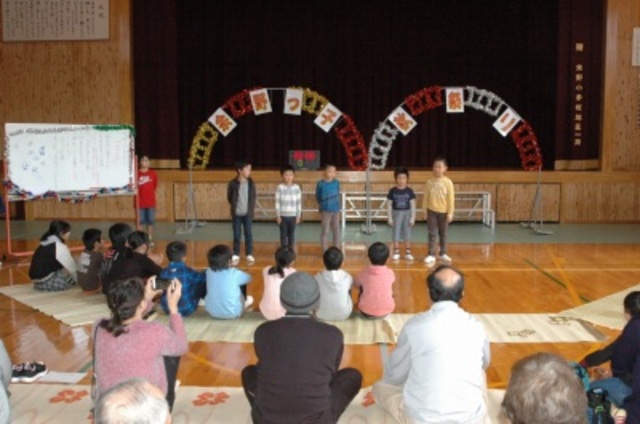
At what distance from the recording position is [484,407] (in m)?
3.31

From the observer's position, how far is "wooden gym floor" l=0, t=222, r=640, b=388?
500 cm

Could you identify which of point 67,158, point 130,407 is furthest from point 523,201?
point 130,407

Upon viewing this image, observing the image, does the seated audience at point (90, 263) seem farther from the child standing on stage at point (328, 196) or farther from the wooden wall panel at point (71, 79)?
the wooden wall panel at point (71, 79)

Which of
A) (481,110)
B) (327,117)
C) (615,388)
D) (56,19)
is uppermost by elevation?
(56,19)

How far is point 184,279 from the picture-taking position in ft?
19.3

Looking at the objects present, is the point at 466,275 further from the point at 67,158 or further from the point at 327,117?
the point at 327,117

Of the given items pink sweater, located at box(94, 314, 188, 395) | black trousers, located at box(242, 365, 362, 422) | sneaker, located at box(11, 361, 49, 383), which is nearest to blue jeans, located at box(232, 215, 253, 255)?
sneaker, located at box(11, 361, 49, 383)

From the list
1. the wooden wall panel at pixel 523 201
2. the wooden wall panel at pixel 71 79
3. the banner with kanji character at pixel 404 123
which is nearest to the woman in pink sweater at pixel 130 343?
the banner with kanji character at pixel 404 123

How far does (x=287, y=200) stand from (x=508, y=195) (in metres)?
4.82

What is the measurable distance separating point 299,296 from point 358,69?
10680mm

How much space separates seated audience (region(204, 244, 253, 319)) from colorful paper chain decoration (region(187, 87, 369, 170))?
5923 mm

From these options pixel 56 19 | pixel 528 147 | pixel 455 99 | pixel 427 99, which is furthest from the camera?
pixel 56 19

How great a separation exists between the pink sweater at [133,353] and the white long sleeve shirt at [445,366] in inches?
44.4

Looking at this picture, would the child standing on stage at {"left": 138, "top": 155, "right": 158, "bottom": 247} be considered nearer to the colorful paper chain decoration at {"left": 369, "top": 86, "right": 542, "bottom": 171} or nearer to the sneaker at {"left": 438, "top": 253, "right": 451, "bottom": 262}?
the colorful paper chain decoration at {"left": 369, "top": 86, "right": 542, "bottom": 171}
